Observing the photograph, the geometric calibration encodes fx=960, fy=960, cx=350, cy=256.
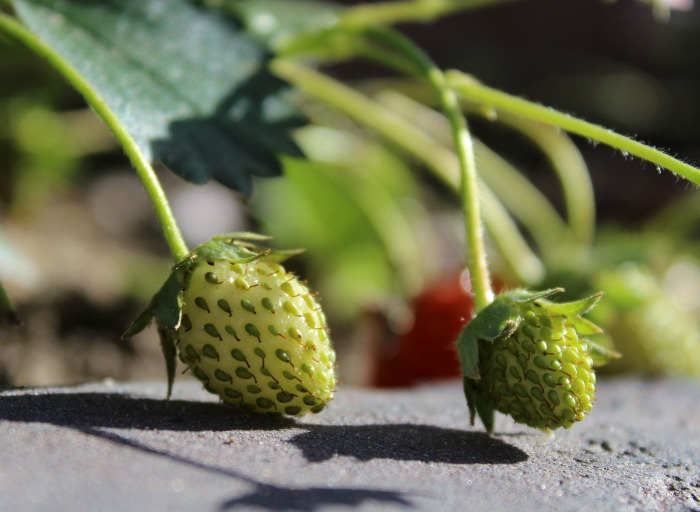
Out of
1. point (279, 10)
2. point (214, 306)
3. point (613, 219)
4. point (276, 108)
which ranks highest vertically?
point (279, 10)

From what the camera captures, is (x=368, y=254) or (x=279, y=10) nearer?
(x=279, y=10)

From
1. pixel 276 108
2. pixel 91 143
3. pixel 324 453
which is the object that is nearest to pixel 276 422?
pixel 324 453

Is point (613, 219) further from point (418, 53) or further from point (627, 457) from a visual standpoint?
point (627, 457)

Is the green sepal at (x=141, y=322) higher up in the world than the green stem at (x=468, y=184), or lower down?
lower down

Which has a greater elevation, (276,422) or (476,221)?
(476,221)

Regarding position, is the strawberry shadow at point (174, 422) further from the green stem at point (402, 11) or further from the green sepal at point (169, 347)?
the green stem at point (402, 11)

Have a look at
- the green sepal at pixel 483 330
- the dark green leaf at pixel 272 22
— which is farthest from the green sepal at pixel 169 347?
the dark green leaf at pixel 272 22
